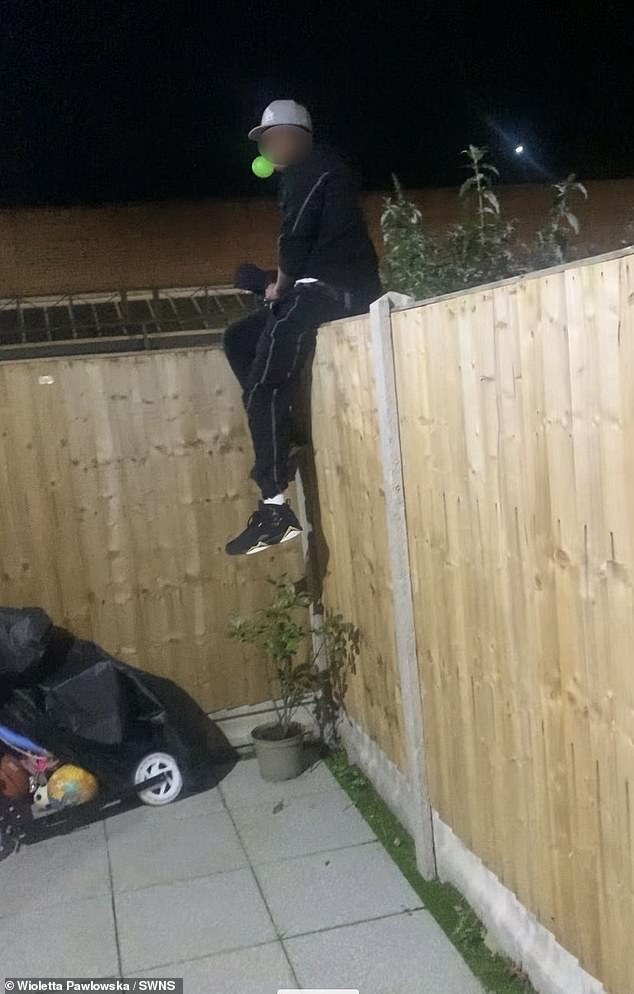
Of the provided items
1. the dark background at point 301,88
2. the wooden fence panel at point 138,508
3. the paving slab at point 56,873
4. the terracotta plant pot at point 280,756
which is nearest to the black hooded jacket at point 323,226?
the wooden fence panel at point 138,508

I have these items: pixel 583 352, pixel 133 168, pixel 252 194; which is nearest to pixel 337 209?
pixel 583 352

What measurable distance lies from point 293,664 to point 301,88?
5.20 meters

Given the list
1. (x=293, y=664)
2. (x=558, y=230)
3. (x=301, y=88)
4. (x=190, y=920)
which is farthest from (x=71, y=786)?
(x=301, y=88)

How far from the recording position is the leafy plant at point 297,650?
4293 mm

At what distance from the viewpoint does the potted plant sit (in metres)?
4.30

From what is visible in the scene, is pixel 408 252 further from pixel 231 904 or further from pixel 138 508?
pixel 231 904

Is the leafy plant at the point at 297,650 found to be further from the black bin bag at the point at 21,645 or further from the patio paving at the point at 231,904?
the black bin bag at the point at 21,645

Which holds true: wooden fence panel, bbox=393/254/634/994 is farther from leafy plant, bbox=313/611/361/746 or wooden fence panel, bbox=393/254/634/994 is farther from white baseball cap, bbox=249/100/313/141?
white baseball cap, bbox=249/100/313/141

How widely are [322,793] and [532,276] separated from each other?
2810mm

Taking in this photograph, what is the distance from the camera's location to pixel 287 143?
3.81m

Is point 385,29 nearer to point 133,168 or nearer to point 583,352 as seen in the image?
point 133,168

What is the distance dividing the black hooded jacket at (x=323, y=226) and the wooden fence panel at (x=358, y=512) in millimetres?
262

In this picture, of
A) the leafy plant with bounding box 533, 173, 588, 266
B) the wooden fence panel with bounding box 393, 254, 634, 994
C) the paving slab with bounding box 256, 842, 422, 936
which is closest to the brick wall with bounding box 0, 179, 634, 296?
the leafy plant with bounding box 533, 173, 588, 266

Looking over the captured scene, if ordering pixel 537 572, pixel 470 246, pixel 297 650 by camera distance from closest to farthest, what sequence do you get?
pixel 537 572 < pixel 470 246 < pixel 297 650
